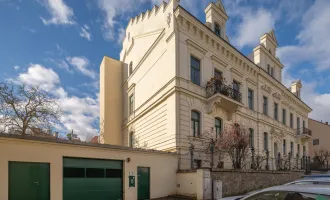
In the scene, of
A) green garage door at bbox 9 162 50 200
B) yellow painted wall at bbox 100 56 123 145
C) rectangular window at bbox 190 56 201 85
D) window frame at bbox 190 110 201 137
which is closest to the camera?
green garage door at bbox 9 162 50 200

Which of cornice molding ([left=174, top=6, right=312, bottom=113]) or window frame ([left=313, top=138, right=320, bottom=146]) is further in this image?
window frame ([left=313, top=138, right=320, bottom=146])

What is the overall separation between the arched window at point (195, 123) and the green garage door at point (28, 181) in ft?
33.0

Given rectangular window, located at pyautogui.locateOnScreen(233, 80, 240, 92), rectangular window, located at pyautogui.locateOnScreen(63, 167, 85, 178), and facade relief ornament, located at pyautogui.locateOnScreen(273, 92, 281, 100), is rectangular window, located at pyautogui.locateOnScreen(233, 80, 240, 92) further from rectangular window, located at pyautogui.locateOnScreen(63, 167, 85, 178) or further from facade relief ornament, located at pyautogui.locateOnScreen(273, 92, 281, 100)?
rectangular window, located at pyautogui.locateOnScreen(63, 167, 85, 178)

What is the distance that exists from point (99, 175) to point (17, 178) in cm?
350

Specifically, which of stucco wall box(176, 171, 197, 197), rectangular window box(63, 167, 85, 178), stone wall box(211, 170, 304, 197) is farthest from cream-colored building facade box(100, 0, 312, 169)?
rectangular window box(63, 167, 85, 178)

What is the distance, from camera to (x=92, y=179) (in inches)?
453

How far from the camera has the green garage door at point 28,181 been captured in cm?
933

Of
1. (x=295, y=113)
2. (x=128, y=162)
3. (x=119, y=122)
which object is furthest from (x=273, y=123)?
(x=128, y=162)

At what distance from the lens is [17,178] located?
9.42 meters

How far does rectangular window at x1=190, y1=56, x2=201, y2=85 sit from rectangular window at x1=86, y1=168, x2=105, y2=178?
9487mm

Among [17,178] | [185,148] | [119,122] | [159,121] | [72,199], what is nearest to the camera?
[17,178]

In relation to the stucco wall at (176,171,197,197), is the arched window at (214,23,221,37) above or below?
above

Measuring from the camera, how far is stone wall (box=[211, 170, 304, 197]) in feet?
45.8

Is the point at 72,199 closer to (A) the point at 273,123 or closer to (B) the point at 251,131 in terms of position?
(B) the point at 251,131
